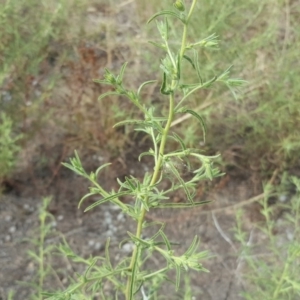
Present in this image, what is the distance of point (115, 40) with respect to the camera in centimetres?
273

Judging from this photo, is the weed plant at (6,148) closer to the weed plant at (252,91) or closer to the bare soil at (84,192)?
the bare soil at (84,192)

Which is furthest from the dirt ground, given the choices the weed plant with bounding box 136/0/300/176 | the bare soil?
the weed plant with bounding box 136/0/300/176

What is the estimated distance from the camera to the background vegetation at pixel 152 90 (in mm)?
2148

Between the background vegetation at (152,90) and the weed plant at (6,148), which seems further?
the background vegetation at (152,90)

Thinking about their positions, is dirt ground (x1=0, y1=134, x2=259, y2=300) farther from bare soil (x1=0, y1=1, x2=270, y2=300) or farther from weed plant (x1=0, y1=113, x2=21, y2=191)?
weed plant (x1=0, y1=113, x2=21, y2=191)

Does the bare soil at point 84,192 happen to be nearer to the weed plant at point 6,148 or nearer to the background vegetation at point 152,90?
the background vegetation at point 152,90

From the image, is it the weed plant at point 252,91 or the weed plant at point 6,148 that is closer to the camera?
the weed plant at point 6,148

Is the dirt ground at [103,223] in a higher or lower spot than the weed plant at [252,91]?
lower

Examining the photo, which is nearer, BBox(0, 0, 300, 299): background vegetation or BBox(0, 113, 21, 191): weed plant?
BBox(0, 113, 21, 191): weed plant

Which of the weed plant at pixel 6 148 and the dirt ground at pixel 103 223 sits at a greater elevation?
the weed plant at pixel 6 148

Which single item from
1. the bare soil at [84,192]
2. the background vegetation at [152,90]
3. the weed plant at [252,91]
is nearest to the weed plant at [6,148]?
the background vegetation at [152,90]

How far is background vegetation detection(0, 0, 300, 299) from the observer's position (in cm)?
215

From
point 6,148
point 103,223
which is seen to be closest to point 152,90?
point 103,223

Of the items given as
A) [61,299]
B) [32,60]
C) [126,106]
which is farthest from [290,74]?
[61,299]
